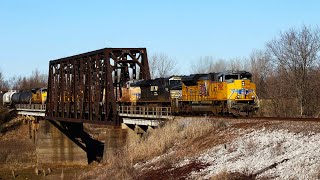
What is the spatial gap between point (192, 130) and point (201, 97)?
7.44 metres

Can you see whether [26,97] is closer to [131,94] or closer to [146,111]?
[131,94]

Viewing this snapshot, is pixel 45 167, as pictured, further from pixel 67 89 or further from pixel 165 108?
pixel 165 108

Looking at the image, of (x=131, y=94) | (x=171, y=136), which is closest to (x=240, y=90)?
(x=171, y=136)

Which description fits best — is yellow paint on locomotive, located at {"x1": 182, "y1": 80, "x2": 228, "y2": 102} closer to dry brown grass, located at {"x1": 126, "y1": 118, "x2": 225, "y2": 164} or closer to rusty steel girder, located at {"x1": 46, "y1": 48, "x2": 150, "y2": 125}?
dry brown grass, located at {"x1": 126, "y1": 118, "x2": 225, "y2": 164}

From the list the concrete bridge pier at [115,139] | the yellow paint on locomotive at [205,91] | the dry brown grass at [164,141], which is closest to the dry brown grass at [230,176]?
the dry brown grass at [164,141]

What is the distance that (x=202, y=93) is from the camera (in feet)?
108

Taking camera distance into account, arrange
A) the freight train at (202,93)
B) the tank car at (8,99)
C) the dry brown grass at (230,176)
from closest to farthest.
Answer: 1. the dry brown grass at (230,176)
2. the freight train at (202,93)
3. the tank car at (8,99)

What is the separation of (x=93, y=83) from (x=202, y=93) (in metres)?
19.3

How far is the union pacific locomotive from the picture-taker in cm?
3052

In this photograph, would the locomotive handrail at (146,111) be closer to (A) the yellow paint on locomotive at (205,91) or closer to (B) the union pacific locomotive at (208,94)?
(B) the union pacific locomotive at (208,94)

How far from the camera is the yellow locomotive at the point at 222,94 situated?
99.8 ft

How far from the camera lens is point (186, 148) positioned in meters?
23.1

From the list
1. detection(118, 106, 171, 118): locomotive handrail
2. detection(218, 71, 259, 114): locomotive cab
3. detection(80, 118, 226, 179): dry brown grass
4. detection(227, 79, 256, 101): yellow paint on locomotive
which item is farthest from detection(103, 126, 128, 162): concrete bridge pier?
detection(227, 79, 256, 101): yellow paint on locomotive

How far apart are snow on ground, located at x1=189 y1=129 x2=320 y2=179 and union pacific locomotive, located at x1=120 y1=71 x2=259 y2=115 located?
952 centimetres
